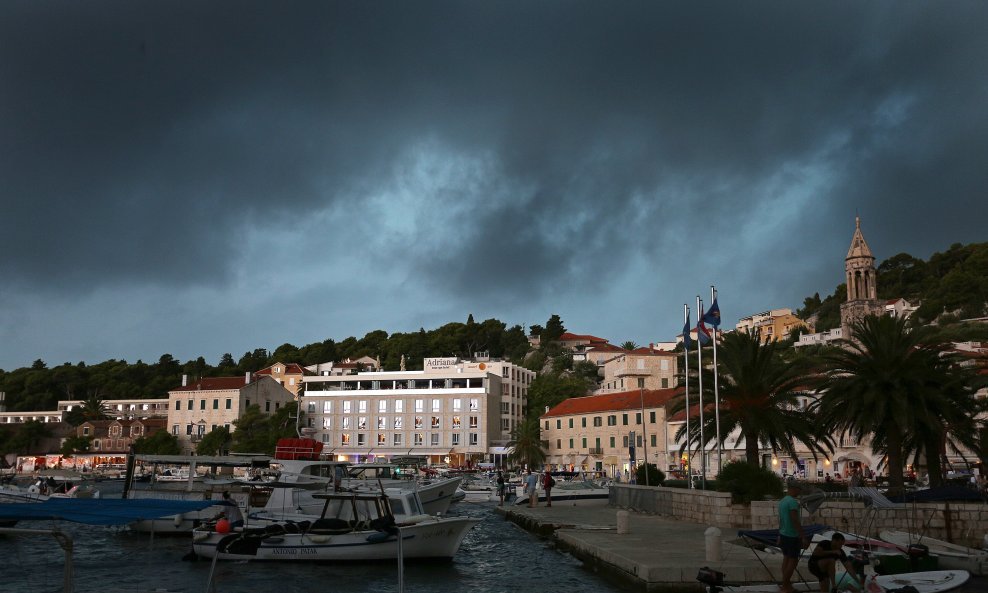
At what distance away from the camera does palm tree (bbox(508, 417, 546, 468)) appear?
92.1 metres

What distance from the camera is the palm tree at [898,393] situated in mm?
28484

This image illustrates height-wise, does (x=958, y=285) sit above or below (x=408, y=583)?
above

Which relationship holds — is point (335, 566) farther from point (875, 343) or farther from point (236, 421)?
point (236, 421)

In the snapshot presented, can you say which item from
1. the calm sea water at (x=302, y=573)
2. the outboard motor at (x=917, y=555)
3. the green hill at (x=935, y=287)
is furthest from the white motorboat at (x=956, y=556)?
the green hill at (x=935, y=287)

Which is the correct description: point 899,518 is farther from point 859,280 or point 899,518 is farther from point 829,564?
point 859,280

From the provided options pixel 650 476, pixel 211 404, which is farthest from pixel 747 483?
pixel 211 404

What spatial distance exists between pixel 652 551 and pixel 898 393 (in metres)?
13.2

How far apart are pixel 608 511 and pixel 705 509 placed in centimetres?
1124

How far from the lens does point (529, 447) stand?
91.8 meters

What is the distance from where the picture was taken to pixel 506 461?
100 metres

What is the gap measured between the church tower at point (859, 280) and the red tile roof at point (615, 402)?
135 feet

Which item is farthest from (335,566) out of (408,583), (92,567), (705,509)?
(705,509)

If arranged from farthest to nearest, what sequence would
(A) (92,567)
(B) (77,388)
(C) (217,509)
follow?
(B) (77,388), (C) (217,509), (A) (92,567)

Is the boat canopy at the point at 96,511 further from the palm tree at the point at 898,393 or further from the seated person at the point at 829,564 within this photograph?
the palm tree at the point at 898,393
